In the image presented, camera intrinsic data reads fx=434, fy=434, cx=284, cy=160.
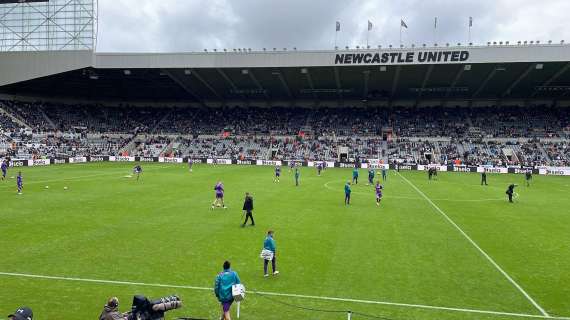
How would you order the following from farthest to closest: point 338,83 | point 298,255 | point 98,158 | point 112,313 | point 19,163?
point 338,83
point 98,158
point 19,163
point 298,255
point 112,313

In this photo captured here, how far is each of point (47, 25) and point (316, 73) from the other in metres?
41.7

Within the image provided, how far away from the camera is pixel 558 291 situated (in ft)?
39.3

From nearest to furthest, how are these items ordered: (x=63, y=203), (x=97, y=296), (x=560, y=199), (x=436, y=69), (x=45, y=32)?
(x=97, y=296) → (x=63, y=203) → (x=560, y=199) → (x=436, y=69) → (x=45, y=32)

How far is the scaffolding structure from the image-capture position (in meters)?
63.6

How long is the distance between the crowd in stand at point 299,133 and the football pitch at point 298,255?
4082 centimetres

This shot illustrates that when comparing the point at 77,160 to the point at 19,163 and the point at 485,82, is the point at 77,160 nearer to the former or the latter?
the point at 19,163

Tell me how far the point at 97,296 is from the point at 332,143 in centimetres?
6408

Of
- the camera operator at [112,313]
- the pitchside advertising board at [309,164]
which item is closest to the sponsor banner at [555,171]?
the pitchside advertising board at [309,164]

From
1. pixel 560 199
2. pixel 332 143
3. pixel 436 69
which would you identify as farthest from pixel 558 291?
pixel 332 143

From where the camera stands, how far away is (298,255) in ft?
49.6

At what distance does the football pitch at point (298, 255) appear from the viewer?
10.8 meters

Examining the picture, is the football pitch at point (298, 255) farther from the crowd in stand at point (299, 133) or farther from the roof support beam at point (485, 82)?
the crowd in stand at point (299, 133)

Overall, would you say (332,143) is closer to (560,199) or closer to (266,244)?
(560,199)

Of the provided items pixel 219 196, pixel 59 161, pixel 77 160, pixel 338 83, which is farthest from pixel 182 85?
pixel 219 196
